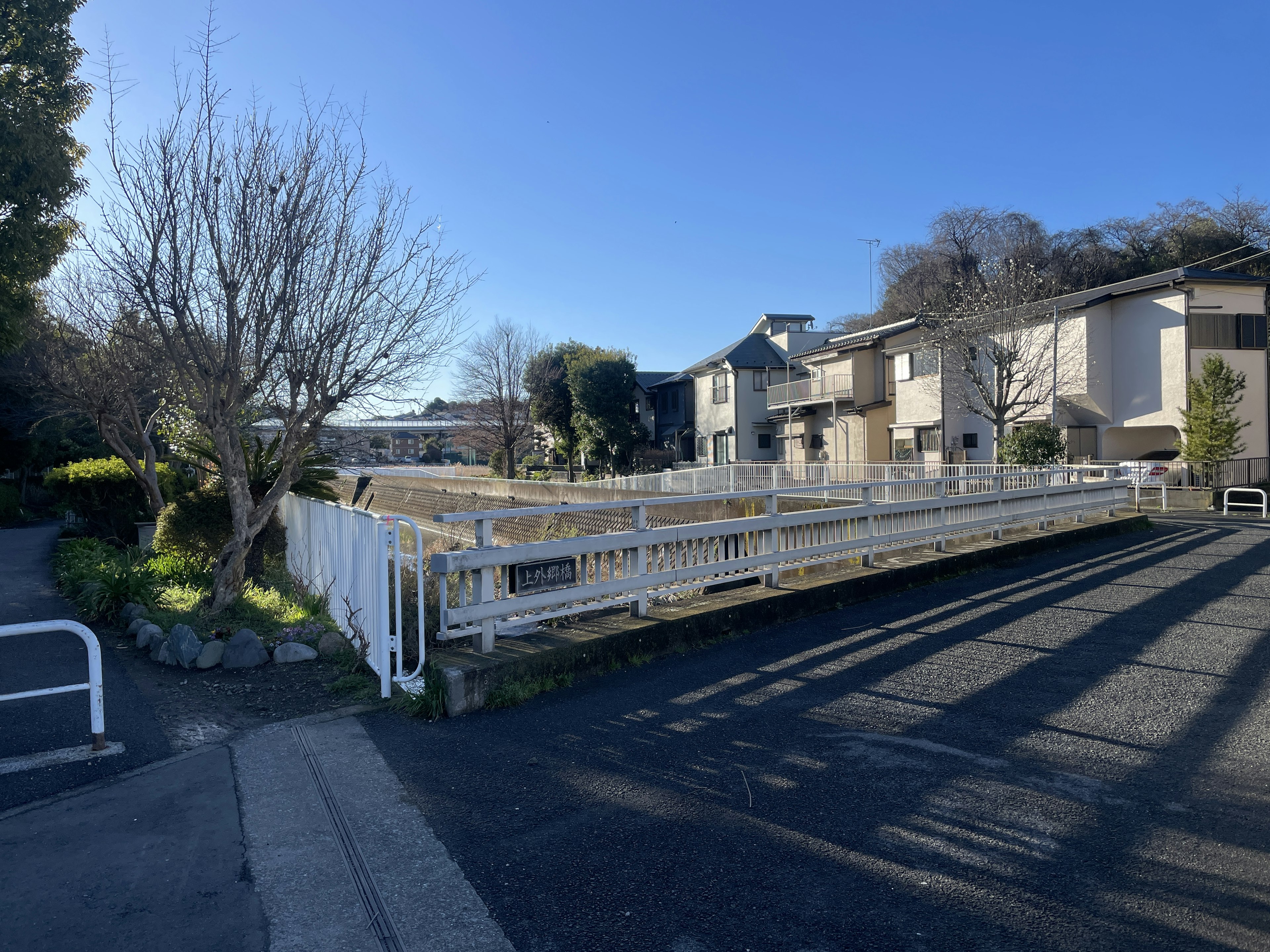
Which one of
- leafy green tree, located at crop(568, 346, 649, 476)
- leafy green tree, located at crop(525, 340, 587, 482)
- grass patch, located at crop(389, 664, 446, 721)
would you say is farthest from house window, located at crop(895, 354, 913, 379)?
grass patch, located at crop(389, 664, 446, 721)

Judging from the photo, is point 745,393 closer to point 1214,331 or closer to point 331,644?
point 1214,331

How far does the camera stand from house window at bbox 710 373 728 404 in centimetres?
4666

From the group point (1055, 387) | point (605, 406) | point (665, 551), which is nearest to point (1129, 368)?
point (1055, 387)

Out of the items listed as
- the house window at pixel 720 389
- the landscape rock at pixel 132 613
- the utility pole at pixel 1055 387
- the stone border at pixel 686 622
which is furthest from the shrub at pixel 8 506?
the utility pole at pixel 1055 387

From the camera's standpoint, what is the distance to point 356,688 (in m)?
6.05

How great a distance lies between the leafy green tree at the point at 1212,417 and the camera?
23.2 meters

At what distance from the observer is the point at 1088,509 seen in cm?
1600

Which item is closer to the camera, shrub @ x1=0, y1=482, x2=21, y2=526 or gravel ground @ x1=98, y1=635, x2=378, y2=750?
gravel ground @ x1=98, y1=635, x2=378, y2=750

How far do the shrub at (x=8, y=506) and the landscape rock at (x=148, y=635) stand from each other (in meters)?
20.7

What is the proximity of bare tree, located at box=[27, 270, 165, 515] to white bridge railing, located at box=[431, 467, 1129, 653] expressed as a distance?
927cm

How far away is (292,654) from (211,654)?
2.26ft

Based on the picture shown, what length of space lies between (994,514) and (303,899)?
38.6ft

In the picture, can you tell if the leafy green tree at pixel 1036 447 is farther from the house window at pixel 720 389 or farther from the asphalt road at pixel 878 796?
the house window at pixel 720 389

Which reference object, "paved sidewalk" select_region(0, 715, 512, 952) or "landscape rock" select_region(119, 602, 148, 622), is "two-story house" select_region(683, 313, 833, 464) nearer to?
"landscape rock" select_region(119, 602, 148, 622)
